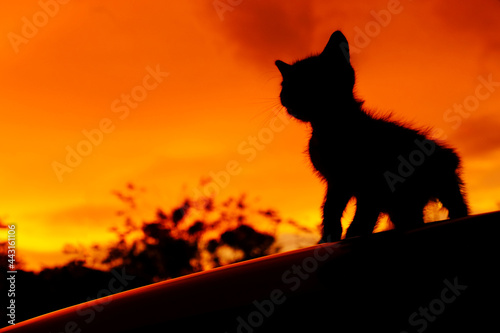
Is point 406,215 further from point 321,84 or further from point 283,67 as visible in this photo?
point 283,67

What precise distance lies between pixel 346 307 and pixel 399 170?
202 cm

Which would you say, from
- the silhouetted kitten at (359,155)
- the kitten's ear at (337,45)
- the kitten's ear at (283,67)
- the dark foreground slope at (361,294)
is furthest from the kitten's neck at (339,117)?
the dark foreground slope at (361,294)

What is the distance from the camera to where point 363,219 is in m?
2.56

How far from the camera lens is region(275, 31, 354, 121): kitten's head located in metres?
3.19

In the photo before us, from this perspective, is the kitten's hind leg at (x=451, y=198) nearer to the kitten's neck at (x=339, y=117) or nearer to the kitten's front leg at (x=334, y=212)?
the kitten's front leg at (x=334, y=212)

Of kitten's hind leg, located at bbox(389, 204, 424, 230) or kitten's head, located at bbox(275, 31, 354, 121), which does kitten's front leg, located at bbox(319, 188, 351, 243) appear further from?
kitten's head, located at bbox(275, 31, 354, 121)

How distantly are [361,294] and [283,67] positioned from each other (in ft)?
9.83

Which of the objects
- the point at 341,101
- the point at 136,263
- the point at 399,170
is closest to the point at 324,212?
the point at 399,170

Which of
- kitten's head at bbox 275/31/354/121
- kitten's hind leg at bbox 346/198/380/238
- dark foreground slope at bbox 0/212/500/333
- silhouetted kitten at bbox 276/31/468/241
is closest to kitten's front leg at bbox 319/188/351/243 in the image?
silhouetted kitten at bbox 276/31/468/241

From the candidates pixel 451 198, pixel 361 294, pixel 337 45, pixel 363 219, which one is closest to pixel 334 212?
pixel 363 219

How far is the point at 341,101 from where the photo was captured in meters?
3.20

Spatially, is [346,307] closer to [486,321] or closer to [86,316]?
[486,321]

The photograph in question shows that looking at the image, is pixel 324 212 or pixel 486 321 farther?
pixel 324 212

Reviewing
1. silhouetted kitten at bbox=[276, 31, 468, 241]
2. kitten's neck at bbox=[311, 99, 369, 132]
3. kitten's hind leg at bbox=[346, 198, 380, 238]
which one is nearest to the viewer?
kitten's hind leg at bbox=[346, 198, 380, 238]
